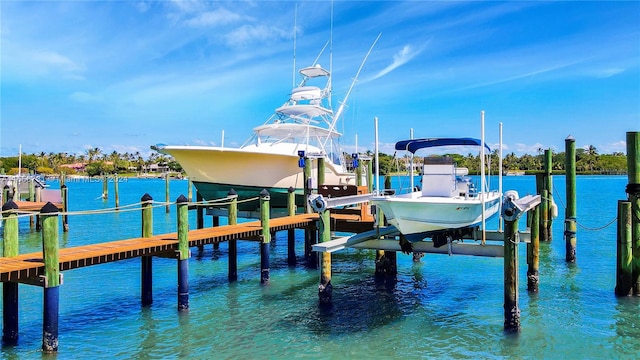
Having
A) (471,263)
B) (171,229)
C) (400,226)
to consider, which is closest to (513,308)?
(400,226)

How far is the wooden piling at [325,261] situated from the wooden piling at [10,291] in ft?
21.3

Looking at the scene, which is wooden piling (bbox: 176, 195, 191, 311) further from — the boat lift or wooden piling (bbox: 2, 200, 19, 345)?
wooden piling (bbox: 2, 200, 19, 345)

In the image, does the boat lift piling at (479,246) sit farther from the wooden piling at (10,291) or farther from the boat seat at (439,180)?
the wooden piling at (10,291)

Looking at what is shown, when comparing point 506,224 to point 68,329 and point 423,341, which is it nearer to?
point 423,341

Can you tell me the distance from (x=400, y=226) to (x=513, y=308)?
9.62ft

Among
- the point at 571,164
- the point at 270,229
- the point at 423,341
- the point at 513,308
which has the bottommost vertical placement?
the point at 423,341

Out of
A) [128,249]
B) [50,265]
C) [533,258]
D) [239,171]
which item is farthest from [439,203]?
[239,171]

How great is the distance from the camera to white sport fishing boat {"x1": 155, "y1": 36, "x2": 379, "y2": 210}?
892 inches

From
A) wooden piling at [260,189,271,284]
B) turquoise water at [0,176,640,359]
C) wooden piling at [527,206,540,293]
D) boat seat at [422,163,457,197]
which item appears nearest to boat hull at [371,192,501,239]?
boat seat at [422,163,457,197]

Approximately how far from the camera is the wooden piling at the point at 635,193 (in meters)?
13.1

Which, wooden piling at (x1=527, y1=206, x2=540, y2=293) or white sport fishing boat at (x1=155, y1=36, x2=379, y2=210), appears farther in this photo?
white sport fishing boat at (x1=155, y1=36, x2=379, y2=210)

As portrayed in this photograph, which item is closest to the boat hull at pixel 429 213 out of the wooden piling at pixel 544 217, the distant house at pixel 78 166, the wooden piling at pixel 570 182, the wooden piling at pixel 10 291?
the wooden piling at pixel 570 182

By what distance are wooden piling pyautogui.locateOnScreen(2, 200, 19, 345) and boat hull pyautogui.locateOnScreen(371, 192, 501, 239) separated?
299 inches

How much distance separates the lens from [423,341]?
11281 millimetres
